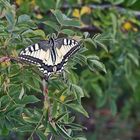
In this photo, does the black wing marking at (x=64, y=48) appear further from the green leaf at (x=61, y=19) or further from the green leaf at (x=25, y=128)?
the green leaf at (x=25, y=128)

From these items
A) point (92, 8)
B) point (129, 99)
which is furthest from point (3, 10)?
point (129, 99)

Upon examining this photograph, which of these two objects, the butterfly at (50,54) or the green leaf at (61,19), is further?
the green leaf at (61,19)

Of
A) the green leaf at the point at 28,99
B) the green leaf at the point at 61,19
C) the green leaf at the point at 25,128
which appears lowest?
the green leaf at the point at 25,128

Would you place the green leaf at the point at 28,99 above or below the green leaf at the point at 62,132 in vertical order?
above

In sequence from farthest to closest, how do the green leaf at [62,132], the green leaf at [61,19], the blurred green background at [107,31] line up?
the blurred green background at [107,31]
the green leaf at [61,19]
the green leaf at [62,132]

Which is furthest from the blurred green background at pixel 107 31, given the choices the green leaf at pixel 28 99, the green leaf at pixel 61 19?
the green leaf at pixel 28 99

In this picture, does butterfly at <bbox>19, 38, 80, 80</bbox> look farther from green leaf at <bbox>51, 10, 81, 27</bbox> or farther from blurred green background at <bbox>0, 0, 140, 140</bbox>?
blurred green background at <bbox>0, 0, 140, 140</bbox>

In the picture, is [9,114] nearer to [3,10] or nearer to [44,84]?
[44,84]

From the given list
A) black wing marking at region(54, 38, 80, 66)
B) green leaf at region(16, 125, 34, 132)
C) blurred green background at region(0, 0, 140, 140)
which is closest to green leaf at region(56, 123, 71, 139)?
green leaf at region(16, 125, 34, 132)
